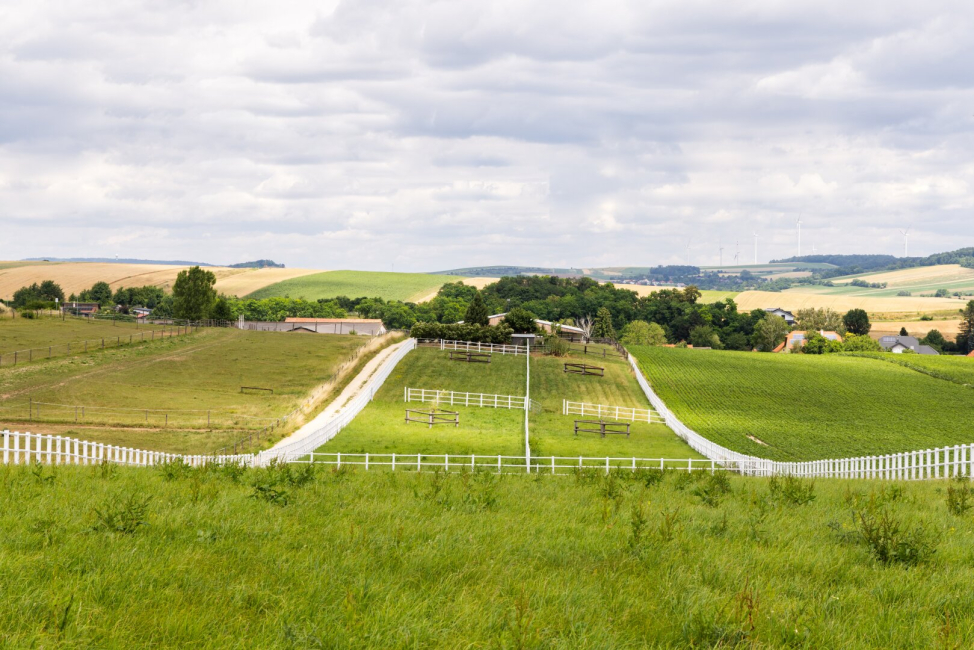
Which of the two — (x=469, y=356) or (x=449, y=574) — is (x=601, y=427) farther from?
(x=449, y=574)

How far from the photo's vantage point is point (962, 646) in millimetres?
5957

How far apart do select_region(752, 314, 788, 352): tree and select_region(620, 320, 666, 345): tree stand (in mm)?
19940

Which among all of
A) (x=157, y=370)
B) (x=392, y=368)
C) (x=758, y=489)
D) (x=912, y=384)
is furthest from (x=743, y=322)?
(x=758, y=489)

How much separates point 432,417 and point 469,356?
3364cm

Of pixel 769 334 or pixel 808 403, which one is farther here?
pixel 769 334

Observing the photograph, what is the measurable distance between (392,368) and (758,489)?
189ft

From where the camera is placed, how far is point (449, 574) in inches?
284

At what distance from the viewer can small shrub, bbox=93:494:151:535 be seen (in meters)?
8.08

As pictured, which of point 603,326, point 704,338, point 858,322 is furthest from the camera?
point 858,322

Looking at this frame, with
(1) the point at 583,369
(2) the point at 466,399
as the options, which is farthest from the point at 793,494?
(1) the point at 583,369

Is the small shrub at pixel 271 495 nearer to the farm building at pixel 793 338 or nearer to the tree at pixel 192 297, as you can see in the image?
the tree at pixel 192 297

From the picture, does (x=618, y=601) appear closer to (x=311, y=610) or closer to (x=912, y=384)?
(x=311, y=610)

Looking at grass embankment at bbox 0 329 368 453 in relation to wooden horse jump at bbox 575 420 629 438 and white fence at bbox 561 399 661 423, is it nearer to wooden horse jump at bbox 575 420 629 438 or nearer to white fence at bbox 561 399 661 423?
wooden horse jump at bbox 575 420 629 438

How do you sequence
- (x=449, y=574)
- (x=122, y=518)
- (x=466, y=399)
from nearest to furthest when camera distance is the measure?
(x=449, y=574)
(x=122, y=518)
(x=466, y=399)
